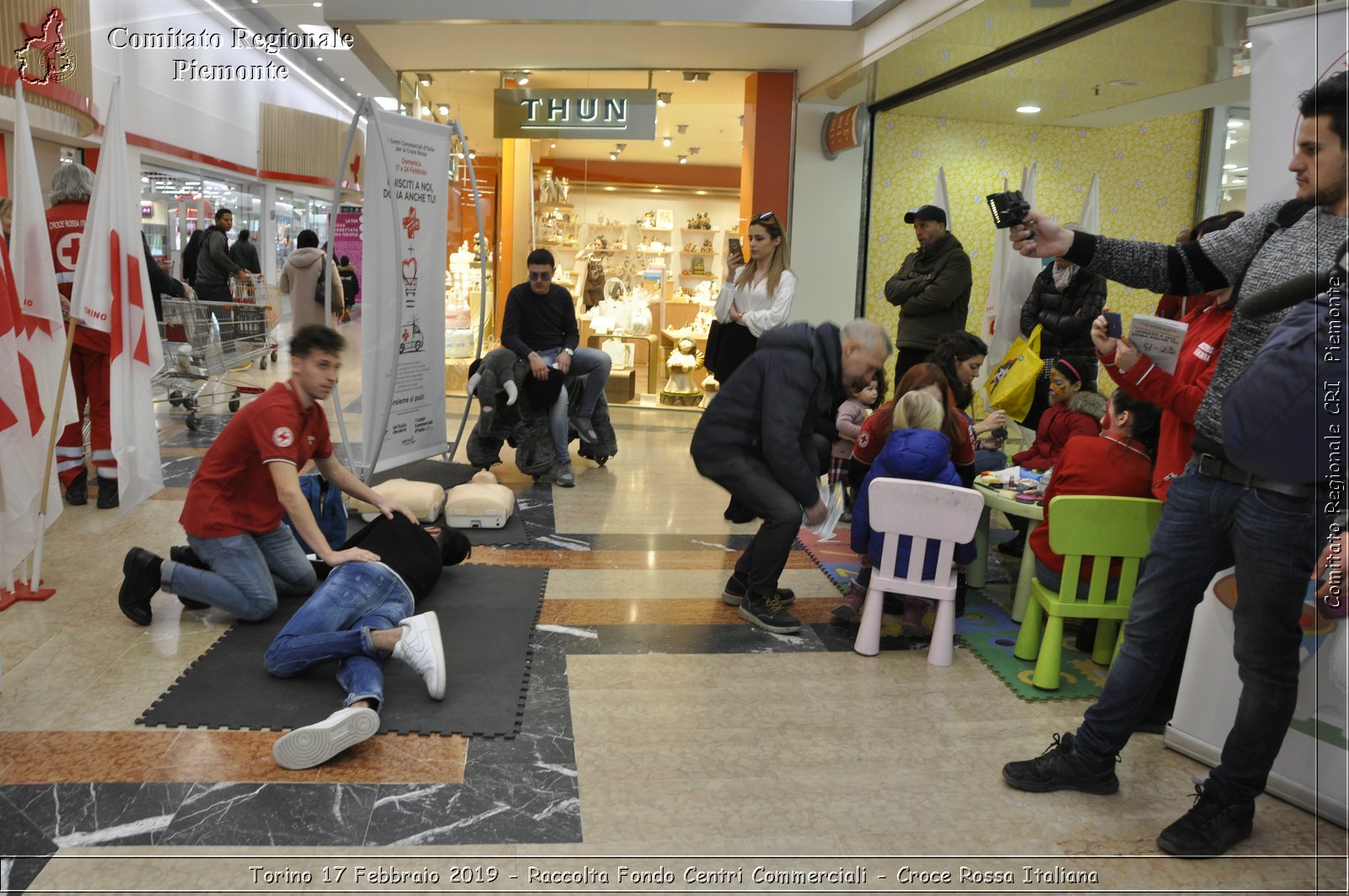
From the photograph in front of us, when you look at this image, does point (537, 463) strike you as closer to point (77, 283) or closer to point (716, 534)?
point (716, 534)

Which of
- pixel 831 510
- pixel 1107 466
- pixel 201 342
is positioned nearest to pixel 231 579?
pixel 831 510

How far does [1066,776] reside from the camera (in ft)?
9.73

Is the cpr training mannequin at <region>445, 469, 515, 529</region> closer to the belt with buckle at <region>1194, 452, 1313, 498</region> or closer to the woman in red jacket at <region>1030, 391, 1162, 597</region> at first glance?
the woman in red jacket at <region>1030, 391, 1162, 597</region>

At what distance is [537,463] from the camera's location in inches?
265

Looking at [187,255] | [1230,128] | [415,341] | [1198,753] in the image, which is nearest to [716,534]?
[415,341]

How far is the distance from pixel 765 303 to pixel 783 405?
192 centimetres

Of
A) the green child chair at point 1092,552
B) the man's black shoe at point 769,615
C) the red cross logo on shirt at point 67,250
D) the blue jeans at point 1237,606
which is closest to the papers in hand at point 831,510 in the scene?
the man's black shoe at point 769,615

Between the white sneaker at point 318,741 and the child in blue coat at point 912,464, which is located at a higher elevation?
the child in blue coat at point 912,464

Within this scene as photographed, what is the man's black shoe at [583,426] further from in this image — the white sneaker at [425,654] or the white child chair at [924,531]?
the white sneaker at [425,654]

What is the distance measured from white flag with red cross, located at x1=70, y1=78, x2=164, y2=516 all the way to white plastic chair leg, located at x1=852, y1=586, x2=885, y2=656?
3.37 metres

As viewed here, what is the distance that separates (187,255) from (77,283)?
A: 30.7 ft

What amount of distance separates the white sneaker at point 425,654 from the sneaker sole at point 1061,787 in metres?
1.83

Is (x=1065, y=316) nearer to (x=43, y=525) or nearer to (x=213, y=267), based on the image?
(x=43, y=525)

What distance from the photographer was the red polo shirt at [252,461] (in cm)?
371
